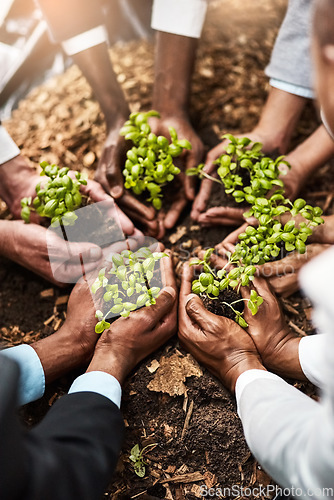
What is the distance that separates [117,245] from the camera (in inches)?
71.5

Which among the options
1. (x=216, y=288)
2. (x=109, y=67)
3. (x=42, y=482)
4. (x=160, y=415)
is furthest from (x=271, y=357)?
(x=109, y=67)

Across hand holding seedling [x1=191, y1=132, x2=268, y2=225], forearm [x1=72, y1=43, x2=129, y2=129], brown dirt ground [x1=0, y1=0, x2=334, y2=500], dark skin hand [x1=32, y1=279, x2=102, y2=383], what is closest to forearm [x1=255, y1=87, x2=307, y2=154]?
hand holding seedling [x1=191, y1=132, x2=268, y2=225]

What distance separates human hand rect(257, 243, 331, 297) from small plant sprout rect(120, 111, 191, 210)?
0.61m

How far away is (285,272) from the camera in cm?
179

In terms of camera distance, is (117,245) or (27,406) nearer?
(27,406)

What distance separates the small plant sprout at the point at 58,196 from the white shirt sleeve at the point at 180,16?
3.04 feet

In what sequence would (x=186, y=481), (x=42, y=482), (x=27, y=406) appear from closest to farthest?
(x=42, y=482) < (x=186, y=481) < (x=27, y=406)

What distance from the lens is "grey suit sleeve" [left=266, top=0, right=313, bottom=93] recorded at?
184 cm

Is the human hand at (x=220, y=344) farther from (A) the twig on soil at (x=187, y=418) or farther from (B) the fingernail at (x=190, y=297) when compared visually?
(A) the twig on soil at (x=187, y=418)

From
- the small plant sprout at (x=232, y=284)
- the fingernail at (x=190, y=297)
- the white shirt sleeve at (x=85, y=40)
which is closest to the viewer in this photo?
the small plant sprout at (x=232, y=284)

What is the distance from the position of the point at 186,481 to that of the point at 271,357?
1.89 feet

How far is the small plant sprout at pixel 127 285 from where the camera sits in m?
1.52

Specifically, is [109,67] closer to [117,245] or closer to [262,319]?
[117,245]

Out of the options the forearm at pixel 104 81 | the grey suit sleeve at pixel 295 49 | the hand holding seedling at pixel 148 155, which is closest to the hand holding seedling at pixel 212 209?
the hand holding seedling at pixel 148 155
